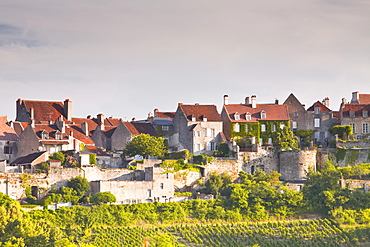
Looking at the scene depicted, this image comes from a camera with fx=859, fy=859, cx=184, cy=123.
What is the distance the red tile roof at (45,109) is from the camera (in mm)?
80250

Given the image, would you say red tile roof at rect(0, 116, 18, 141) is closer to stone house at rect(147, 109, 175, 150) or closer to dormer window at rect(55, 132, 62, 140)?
dormer window at rect(55, 132, 62, 140)

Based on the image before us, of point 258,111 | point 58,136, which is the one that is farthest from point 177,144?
point 58,136

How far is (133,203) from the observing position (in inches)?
2758

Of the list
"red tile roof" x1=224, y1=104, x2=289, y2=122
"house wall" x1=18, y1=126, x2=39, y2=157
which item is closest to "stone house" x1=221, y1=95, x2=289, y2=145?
"red tile roof" x1=224, y1=104, x2=289, y2=122

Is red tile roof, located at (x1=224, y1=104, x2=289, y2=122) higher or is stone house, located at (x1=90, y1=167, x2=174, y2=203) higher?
red tile roof, located at (x1=224, y1=104, x2=289, y2=122)

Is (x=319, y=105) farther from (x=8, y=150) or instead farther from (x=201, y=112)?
(x=8, y=150)

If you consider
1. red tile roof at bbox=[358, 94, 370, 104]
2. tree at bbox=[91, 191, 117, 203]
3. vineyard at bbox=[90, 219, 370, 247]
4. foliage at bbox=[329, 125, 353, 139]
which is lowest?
vineyard at bbox=[90, 219, 370, 247]

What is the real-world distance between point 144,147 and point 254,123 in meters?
11.8

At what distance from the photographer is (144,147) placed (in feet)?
252

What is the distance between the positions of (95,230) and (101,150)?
1424 cm

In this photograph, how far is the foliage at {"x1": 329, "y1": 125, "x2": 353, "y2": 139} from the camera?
267 feet

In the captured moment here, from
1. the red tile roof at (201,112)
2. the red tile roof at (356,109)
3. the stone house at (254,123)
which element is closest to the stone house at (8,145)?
the red tile roof at (201,112)

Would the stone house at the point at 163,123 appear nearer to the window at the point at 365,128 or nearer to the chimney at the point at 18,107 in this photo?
the chimney at the point at 18,107

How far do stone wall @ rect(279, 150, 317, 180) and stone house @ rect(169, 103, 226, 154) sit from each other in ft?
21.3
